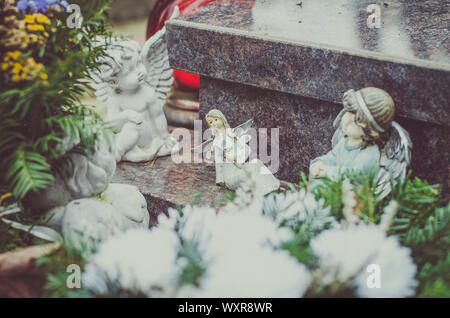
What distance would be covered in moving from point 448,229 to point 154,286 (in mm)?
650

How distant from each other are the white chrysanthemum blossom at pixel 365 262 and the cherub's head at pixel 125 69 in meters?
1.15

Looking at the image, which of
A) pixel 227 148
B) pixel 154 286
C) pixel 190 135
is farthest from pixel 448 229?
pixel 190 135

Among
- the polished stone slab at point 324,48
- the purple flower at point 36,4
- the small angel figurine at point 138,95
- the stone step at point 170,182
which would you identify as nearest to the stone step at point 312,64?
the polished stone slab at point 324,48

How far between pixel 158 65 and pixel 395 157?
1.01 m

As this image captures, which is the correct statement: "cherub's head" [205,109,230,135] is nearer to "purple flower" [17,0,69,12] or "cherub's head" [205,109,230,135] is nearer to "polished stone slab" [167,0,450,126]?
"polished stone slab" [167,0,450,126]

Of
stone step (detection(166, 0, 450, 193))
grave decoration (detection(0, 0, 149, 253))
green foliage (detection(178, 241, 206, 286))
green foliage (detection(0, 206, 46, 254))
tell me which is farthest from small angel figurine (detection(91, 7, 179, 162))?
green foliage (detection(178, 241, 206, 286))

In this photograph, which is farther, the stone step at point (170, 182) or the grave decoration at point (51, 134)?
the stone step at point (170, 182)

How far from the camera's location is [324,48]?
1.80 m

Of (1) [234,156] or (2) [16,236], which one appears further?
(1) [234,156]

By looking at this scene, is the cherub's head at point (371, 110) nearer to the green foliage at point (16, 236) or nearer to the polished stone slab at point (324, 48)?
the polished stone slab at point (324, 48)

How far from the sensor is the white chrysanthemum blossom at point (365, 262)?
1.06 m

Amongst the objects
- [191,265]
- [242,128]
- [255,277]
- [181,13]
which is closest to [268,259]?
[255,277]

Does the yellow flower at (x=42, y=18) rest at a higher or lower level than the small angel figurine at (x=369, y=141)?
higher

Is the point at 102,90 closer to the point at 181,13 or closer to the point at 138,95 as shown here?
the point at 138,95
